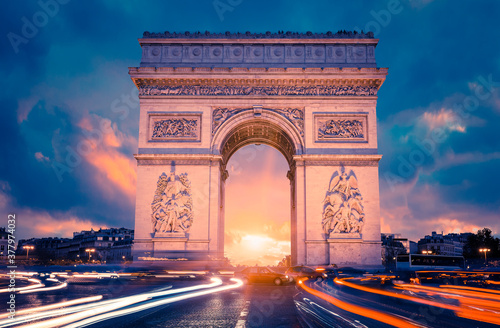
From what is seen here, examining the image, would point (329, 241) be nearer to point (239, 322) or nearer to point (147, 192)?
point (147, 192)

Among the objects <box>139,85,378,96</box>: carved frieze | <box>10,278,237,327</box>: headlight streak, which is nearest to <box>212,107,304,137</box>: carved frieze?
<box>139,85,378,96</box>: carved frieze

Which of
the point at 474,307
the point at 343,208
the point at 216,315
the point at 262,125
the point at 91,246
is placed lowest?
→ the point at 91,246

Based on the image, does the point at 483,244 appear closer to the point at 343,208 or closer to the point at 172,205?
the point at 343,208

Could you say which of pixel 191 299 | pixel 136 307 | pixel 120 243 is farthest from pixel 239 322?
pixel 120 243

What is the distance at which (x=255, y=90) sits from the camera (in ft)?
96.6

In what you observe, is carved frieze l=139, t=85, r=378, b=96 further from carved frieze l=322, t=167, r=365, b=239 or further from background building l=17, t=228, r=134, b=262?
background building l=17, t=228, r=134, b=262

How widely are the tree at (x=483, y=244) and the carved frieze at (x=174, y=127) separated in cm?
6910

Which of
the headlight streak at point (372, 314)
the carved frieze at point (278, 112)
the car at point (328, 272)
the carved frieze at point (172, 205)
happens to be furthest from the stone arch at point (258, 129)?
the headlight streak at point (372, 314)

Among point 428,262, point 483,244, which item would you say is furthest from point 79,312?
point 483,244

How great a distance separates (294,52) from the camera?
2972 cm

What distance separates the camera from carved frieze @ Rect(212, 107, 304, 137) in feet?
95.3

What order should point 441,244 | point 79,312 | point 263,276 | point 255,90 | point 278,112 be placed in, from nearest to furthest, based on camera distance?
1. point 79,312
2. point 263,276
3. point 278,112
4. point 255,90
5. point 441,244

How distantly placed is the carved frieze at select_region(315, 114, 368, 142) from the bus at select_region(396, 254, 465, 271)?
486 inches

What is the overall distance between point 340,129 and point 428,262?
566 inches
